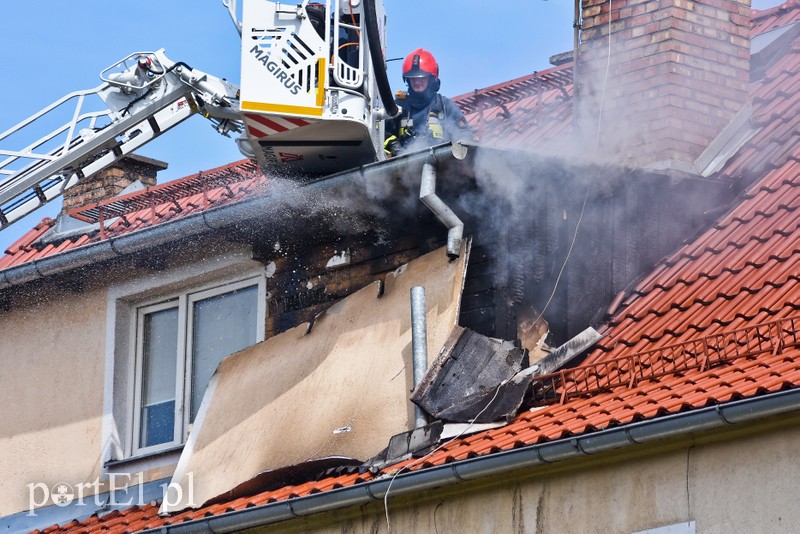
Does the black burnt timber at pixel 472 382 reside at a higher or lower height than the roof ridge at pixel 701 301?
lower

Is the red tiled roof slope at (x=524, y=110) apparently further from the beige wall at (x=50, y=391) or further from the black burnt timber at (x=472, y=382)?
the beige wall at (x=50, y=391)

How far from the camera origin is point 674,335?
9359 millimetres

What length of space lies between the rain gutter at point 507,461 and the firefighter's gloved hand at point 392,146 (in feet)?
12.2

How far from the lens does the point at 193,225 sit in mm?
11422

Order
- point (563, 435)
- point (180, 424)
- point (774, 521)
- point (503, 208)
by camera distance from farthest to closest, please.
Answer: point (180, 424) < point (503, 208) < point (563, 435) < point (774, 521)

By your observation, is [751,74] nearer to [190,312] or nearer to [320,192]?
[320,192]

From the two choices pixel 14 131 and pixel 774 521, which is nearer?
pixel 774 521

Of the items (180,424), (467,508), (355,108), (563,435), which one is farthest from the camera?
(180,424)

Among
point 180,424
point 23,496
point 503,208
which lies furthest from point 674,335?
point 23,496

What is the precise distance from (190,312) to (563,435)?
4.91 meters

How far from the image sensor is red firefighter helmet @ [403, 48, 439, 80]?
12906 millimetres

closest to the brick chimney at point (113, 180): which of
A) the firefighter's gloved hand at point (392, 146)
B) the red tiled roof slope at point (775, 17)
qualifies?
the firefighter's gloved hand at point (392, 146)

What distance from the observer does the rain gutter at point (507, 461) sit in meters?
7.27

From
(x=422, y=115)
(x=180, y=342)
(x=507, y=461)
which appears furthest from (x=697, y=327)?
(x=180, y=342)
